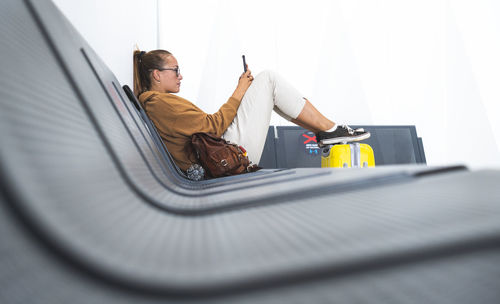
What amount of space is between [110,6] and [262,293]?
1362 millimetres

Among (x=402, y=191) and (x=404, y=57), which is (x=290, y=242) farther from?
(x=404, y=57)

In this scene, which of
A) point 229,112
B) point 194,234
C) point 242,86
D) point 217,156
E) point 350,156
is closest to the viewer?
point 194,234

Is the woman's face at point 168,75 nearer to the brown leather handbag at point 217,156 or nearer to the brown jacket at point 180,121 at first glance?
the brown jacket at point 180,121

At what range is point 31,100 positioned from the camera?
0.27 m

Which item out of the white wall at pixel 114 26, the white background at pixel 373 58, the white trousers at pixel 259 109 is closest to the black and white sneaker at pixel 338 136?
the white trousers at pixel 259 109

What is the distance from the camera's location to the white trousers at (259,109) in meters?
1.25

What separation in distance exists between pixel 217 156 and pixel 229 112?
268mm

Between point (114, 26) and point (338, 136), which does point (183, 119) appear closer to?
point (114, 26)

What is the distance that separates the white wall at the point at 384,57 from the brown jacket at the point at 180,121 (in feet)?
4.81

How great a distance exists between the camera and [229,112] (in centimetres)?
121

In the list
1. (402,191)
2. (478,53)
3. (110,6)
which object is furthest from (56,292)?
(478,53)

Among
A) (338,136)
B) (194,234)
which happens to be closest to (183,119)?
(338,136)

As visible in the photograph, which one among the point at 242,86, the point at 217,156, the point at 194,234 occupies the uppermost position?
the point at 242,86

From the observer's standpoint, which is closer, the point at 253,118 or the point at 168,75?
the point at 253,118
